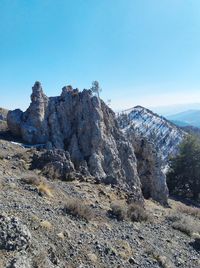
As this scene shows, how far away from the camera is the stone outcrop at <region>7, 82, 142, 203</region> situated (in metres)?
24.8

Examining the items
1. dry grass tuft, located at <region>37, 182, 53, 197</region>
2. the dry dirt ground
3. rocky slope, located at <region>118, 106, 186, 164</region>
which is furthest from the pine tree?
rocky slope, located at <region>118, 106, 186, 164</region>

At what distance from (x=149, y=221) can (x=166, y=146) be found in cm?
11308

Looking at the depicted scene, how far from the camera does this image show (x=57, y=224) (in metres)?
12.1

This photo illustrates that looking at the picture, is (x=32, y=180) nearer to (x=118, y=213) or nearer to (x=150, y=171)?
(x=118, y=213)

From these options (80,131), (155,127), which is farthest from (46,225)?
(155,127)

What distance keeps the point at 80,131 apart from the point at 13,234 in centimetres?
1666

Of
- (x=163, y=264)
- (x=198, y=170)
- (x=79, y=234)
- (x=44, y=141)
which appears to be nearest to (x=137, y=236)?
(x=163, y=264)

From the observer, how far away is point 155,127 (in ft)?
508

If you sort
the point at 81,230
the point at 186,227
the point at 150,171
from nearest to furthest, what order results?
the point at 81,230 < the point at 186,227 < the point at 150,171

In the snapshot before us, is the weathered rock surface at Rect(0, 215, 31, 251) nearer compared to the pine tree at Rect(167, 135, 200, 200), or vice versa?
the weathered rock surface at Rect(0, 215, 31, 251)

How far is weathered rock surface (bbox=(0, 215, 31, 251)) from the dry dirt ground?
13cm

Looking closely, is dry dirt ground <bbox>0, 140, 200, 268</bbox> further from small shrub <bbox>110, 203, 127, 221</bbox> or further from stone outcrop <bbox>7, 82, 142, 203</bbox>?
stone outcrop <bbox>7, 82, 142, 203</bbox>

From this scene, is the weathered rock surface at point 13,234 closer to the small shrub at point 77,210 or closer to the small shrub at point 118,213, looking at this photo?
the small shrub at point 77,210

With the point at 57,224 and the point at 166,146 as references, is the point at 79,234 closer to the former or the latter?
the point at 57,224
